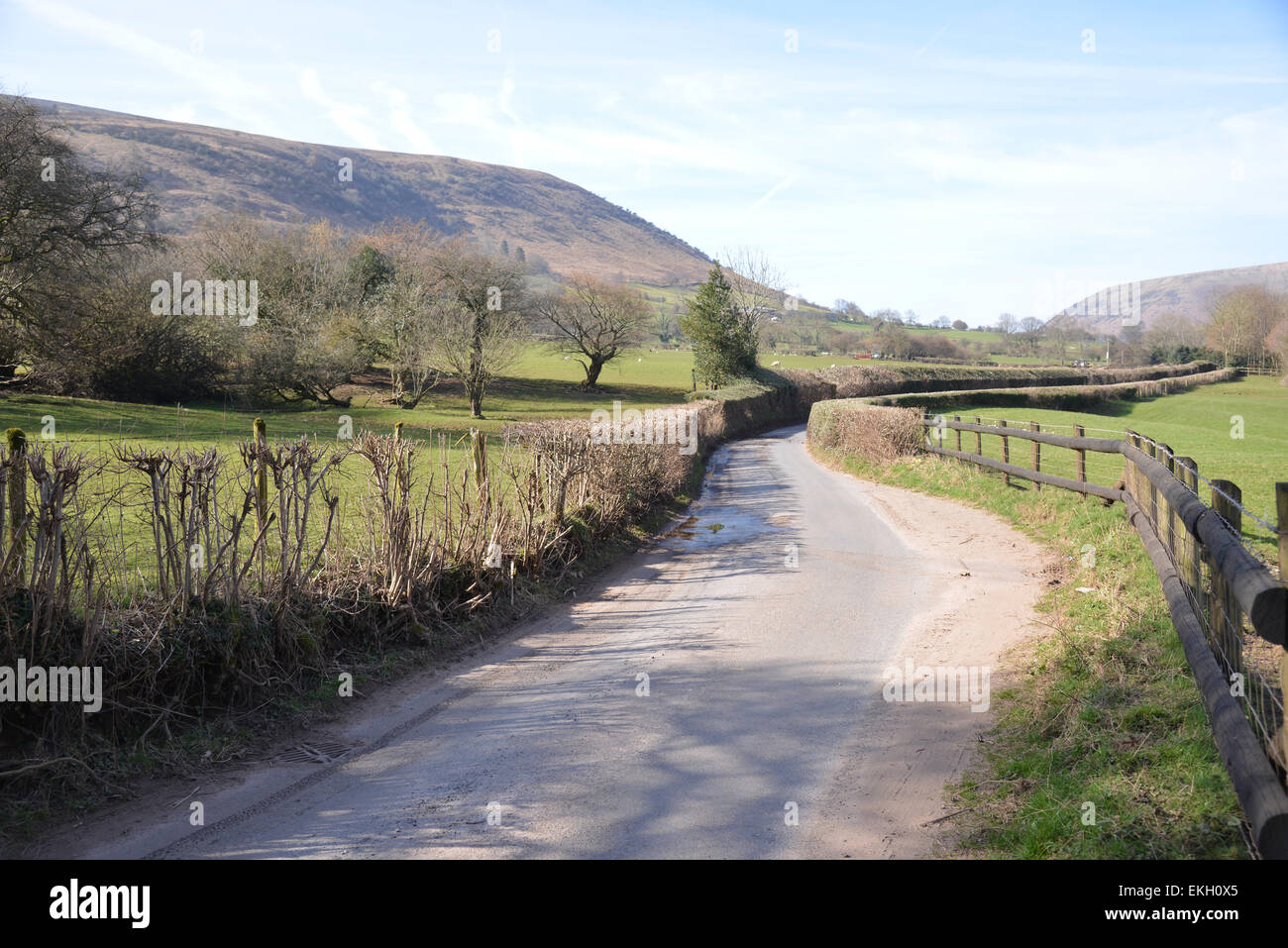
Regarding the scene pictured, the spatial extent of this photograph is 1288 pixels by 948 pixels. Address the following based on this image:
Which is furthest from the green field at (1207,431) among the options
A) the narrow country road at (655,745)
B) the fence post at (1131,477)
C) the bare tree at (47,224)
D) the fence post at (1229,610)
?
the bare tree at (47,224)

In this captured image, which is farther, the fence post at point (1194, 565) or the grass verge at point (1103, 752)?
the fence post at point (1194, 565)

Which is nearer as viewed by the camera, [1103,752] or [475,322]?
[1103,752]

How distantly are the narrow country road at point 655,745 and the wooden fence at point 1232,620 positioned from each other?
148 cm

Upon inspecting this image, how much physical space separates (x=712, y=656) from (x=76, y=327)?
105ft

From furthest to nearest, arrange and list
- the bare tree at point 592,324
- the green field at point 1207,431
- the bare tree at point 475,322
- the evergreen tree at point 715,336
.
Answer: the bare tree at point 592,324 < the evergreen tree at point 715,336 < the bare tree at point 475,322 < the green field at point 1207,431

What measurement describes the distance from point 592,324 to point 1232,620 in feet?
196

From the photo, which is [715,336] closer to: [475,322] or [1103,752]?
[475,322]

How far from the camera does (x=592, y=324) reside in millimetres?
62500

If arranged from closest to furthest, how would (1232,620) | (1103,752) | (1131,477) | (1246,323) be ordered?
(1232,620), (1103,752), (1131,477), (1246,323)

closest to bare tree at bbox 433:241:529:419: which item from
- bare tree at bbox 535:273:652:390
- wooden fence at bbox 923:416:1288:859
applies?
bare tree at bbox 535:273:652:390

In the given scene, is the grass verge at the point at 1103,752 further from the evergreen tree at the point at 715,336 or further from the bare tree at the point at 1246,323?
the bare tree at the point at 1246,323

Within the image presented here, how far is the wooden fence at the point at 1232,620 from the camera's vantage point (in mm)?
2932

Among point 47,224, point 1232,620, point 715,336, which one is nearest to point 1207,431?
point 715,336

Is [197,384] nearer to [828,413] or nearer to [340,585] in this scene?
[828,413]
